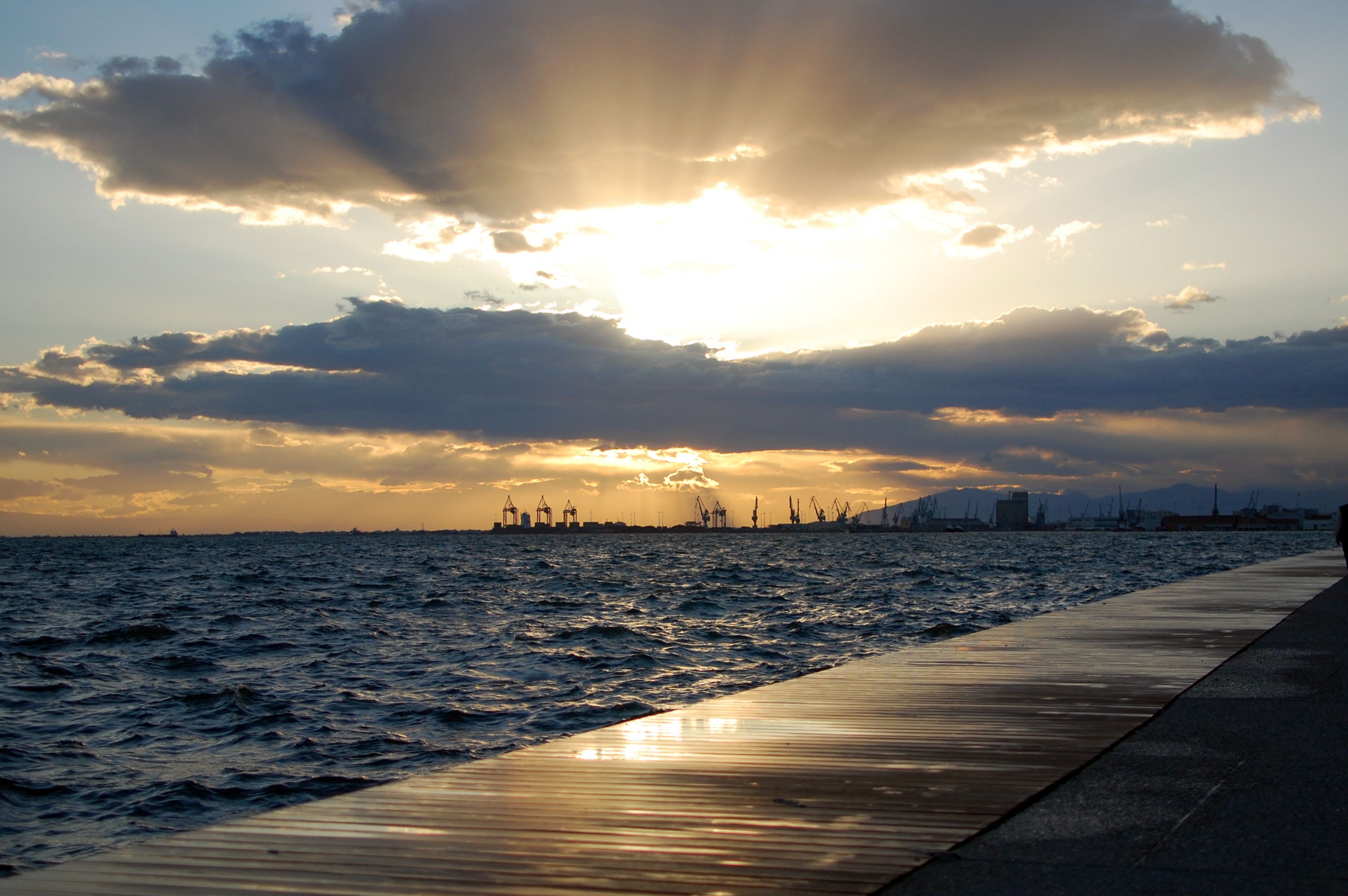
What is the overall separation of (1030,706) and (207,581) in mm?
52721

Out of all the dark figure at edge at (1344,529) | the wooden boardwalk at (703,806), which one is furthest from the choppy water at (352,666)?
the dark figure at edge at (1344,529)

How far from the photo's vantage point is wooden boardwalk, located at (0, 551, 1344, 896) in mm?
4391

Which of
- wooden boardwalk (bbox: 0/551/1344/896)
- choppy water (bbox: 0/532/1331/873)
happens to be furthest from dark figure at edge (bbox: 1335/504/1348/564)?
wooden boardwalk (bbox: 0/551/1344/896)

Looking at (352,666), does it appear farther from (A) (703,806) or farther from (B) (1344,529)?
(B) (1344,529)

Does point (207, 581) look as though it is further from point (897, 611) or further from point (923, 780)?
point (923, 780)

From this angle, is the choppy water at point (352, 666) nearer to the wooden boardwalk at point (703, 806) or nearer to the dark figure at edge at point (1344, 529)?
the wooden boardwalk at point (703, 806)

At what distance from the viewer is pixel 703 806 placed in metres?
A: 5.57

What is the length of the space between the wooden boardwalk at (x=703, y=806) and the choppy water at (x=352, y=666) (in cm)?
460

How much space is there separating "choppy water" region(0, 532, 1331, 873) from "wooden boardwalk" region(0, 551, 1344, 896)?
4.60 metres

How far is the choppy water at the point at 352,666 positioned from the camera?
10914mm

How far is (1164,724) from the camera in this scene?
7711 mm

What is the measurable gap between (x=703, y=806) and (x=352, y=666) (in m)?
15.5

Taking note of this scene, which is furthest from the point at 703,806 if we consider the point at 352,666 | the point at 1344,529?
the point at 1344,529

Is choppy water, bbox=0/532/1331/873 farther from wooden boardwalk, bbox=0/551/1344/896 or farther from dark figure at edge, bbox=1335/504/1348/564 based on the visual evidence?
dark figure at edge, bbox=1335/504/1348/564
